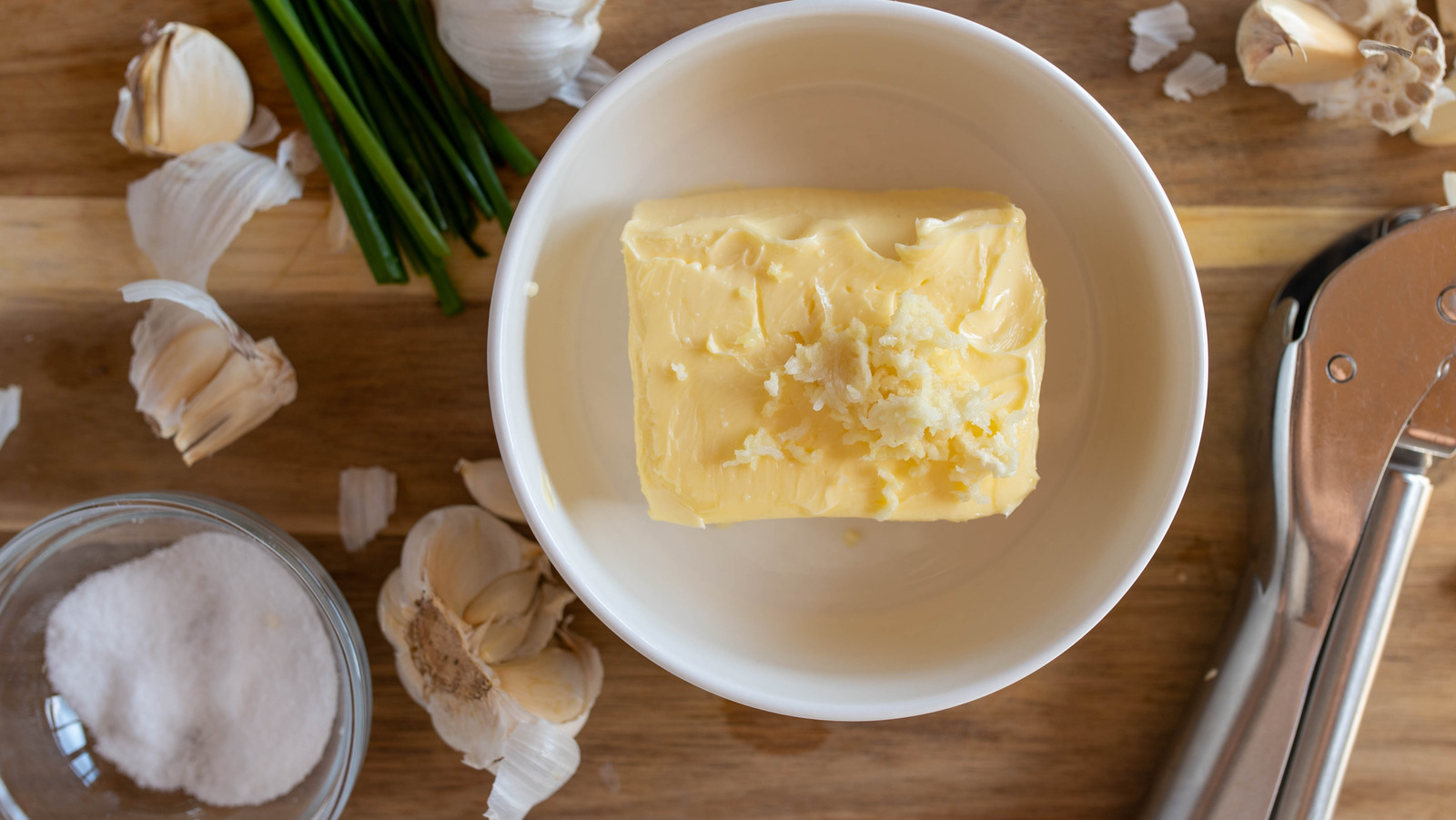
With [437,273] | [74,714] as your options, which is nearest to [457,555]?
[437,273]

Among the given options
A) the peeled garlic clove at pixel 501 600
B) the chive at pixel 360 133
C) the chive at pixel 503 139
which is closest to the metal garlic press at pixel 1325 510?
the peeled garlic clove at pixel 501 600

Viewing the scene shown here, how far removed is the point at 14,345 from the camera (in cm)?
121

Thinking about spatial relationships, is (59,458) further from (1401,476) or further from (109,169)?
(1401,476)

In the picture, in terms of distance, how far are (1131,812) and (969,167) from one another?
98 centimetres

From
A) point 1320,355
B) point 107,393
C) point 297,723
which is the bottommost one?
point 297,723

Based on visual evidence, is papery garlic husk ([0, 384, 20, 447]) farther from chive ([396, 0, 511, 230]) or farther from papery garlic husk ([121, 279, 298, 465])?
chive ([396, 0, 511, 230])

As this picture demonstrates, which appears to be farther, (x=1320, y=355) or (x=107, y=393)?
(x=107, y=393)

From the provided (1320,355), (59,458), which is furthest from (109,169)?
(1320,355)

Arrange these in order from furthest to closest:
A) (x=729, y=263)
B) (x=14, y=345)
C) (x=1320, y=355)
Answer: (x=14, y=345) < (x=1320, y=355) < (x=729, y=263)

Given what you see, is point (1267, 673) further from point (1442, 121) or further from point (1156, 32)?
point (1156, 32)

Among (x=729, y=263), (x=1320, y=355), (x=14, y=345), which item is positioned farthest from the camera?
(x=14, y=345)

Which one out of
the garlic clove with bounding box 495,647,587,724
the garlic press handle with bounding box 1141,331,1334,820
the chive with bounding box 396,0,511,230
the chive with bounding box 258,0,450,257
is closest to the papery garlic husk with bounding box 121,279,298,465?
the chive with bounding box 258,0,450,257

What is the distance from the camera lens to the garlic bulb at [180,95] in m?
1.11

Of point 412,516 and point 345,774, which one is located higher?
point 412,516
